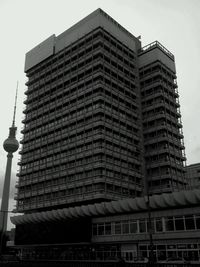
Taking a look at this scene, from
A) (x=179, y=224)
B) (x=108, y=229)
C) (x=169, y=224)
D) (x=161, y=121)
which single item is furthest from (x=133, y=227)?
(x=161, y=121)

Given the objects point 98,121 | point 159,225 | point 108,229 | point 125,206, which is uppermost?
point 98,121

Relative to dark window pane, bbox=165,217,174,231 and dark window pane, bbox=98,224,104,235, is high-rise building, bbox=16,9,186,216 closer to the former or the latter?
dark window pane, bbox=98,224,104,235

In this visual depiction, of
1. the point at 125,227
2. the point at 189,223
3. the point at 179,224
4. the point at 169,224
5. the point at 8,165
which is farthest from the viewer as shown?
the point at 8,165

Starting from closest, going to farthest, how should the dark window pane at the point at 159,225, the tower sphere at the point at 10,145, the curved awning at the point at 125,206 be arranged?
the curved awning at the point at 125,206, the dark window pane at the point at 159,225, the tower sphere at the point at 10,145

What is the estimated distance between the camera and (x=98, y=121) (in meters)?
88.4

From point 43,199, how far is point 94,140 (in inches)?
947

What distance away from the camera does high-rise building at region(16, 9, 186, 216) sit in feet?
290

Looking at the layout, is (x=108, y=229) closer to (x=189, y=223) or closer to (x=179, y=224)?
(x=179, y=224)

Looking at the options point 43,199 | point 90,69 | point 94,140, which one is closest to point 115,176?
point 94,140

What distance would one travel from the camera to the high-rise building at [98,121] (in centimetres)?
8825

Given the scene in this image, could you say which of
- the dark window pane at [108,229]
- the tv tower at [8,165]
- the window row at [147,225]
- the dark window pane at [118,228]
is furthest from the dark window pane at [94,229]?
the tv tower at [8,165]

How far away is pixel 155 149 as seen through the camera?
99.4 meters

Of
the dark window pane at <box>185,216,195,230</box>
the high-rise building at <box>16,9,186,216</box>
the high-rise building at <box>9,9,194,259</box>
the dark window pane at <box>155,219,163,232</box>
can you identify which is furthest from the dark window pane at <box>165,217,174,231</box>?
the high-rise building at <box>16,9,186,216</box>

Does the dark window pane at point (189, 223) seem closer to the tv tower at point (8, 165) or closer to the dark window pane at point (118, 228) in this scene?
the dark window pane at point (118, 228)
